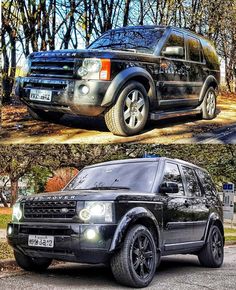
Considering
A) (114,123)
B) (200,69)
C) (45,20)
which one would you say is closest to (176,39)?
(200,69)

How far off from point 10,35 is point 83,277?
4180 millimetres

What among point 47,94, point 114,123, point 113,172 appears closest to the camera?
point 113,172

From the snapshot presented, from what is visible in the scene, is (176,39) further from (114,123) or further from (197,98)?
(114,123)

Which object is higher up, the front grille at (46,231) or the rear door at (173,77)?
the rear door at (173,77)

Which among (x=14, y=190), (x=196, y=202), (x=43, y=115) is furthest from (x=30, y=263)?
(x=14, y=190)

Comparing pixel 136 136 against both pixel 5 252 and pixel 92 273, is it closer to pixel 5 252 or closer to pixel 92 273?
pixel 92 273

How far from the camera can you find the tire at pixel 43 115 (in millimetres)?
7922

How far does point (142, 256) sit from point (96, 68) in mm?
3054

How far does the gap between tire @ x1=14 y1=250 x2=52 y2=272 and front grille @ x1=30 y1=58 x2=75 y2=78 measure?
8.85ft

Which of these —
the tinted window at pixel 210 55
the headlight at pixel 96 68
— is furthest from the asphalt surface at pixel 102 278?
the tinted window at pixel 210 55

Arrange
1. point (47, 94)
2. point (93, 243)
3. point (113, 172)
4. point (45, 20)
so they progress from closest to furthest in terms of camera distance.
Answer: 1. point (93, 243)
2. point (113, 172)
3. point (47, 94)
4. point (45, 20)

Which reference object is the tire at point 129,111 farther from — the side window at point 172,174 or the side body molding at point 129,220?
the side body molding at point 129,220

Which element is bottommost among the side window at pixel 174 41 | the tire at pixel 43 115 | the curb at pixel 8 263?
the curb at pixel 8 263

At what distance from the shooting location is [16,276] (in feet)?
19.4
